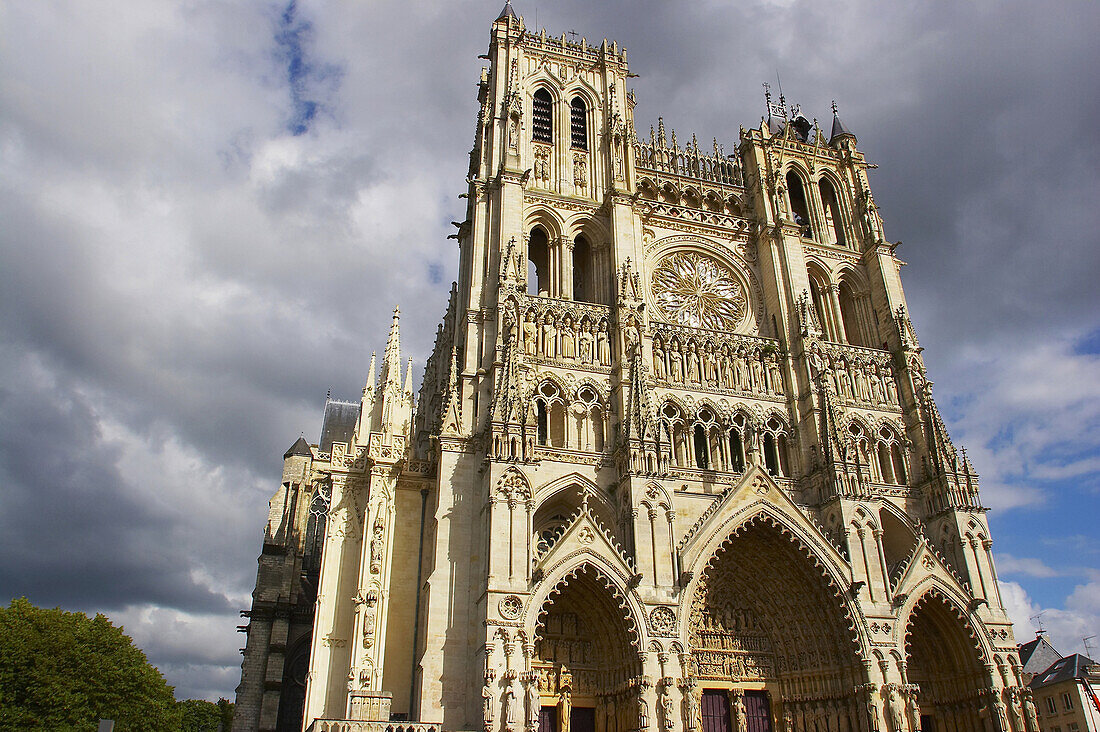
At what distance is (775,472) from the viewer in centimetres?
2442

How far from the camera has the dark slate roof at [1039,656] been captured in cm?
3962

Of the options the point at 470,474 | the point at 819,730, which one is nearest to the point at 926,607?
the point at 819,730

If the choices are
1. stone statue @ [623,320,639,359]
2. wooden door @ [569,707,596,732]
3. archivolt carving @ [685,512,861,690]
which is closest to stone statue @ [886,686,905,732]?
archivolt carving @ [685,512,861,690]

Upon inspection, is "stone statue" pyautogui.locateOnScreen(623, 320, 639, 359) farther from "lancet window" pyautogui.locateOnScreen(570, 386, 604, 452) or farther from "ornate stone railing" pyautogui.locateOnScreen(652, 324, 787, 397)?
"lancet window" pyautogui.locateOnScreen(570, 386, 604, 452)

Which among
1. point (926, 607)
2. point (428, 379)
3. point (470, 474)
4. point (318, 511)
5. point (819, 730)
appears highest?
point (428, 379)

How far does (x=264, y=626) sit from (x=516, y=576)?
16.9m

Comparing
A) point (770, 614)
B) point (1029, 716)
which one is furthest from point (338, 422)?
point (1029, 716)

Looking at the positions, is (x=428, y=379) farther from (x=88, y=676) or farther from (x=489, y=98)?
(x=88, y=676)

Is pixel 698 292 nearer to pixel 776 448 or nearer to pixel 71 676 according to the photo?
pixel 776 448

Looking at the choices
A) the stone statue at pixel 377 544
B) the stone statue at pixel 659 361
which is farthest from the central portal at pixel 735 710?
the stone statue at pixel 377 544

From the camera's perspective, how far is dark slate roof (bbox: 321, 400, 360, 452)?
44781 mm

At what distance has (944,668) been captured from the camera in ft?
74.1

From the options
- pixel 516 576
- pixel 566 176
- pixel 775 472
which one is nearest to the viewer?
pixel 516 576

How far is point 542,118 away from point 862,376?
15.3 metres
